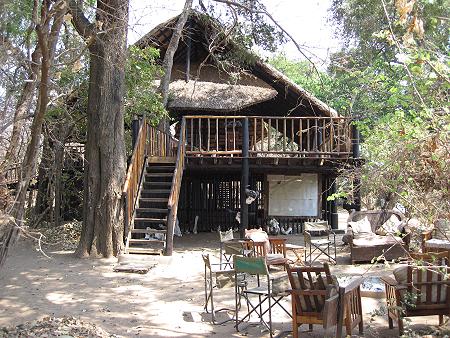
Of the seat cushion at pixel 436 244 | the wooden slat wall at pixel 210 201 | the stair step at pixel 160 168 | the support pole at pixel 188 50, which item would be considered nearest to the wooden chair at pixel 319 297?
the seat cushion at pixel 436 244

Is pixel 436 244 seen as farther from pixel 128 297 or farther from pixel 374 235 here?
pixel 128 297

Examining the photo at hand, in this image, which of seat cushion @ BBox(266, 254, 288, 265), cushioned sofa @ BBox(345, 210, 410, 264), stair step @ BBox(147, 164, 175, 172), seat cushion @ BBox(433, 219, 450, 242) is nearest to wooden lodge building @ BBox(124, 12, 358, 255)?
stair step @ BBox(147, 164, 175, 172)

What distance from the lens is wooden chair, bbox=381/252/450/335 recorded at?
5.38m

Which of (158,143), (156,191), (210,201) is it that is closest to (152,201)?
(156,191)

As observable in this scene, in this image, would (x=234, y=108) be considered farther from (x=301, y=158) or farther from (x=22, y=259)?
(x=22, y=259)

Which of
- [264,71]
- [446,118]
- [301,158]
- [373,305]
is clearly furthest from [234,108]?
[446,118]

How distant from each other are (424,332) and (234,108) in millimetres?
10745

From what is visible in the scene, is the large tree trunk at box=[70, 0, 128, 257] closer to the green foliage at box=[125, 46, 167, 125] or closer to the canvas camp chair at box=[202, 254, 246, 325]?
the green foliage at box=[125, 46, 167, 125]

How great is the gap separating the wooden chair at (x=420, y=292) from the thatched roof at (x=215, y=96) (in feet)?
35.0

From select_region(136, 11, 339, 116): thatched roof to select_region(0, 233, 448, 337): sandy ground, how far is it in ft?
19.2

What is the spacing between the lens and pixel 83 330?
5.45 m

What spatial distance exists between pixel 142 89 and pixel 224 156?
2811mm

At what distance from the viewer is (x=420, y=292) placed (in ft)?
17.9

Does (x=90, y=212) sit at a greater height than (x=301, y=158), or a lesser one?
lesser
